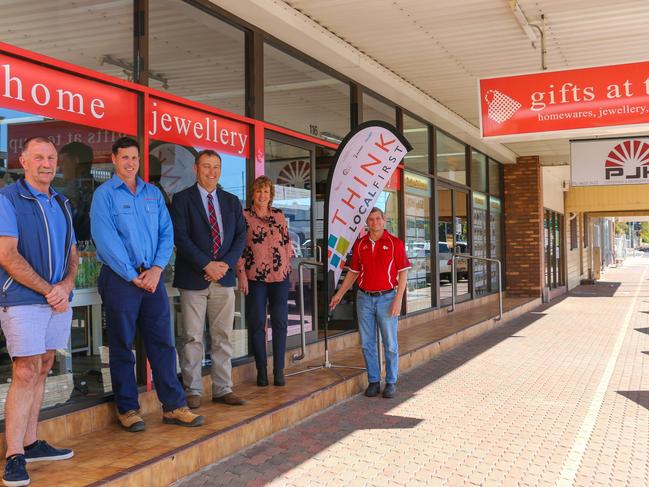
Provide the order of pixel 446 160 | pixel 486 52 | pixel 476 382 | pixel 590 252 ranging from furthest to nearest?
pixel 590 252 → pixel 446 160 → pixel 486 52 → pixel 476 382

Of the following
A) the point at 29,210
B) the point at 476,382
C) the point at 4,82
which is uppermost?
the point at 4,82

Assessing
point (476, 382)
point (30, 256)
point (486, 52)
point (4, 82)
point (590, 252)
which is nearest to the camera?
point (30, 256)

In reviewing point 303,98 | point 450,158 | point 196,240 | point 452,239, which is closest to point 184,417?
point 196,240

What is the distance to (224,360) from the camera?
15.5 feet

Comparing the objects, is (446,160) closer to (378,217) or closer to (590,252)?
(378,217)

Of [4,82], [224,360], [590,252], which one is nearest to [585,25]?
[224,360]

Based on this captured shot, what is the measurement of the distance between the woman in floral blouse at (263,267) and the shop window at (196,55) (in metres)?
0.96

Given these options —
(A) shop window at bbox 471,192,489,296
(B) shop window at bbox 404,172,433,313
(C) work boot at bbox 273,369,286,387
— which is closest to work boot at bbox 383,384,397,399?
(C) work boot at bbox 273,369,286,387

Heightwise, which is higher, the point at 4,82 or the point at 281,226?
the point at 4,82

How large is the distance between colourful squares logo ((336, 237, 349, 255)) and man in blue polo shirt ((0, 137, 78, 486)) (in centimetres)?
281

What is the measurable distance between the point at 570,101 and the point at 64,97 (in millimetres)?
4599

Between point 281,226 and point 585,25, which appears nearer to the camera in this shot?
point 281,226

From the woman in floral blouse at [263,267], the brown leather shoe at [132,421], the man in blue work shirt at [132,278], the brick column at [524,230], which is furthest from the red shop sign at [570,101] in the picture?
the brick column at [524,230]

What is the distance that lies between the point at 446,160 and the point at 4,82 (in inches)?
341
